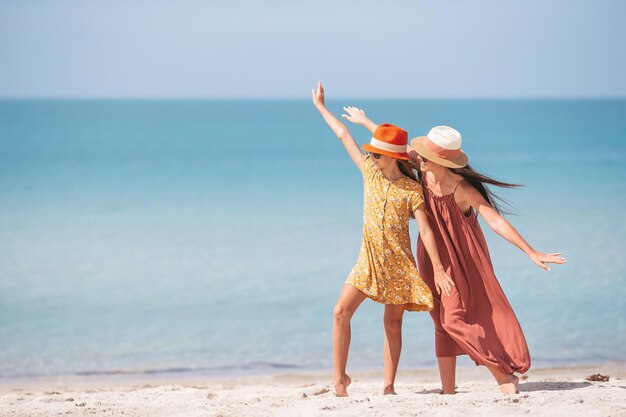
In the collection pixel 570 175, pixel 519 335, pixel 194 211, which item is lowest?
pixel 519 335

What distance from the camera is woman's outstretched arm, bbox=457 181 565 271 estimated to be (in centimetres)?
498

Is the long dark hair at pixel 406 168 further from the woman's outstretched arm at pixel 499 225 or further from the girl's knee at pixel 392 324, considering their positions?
the girl's knee at pixel 392 324

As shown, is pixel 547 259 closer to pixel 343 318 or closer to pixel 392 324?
pixel 392 324

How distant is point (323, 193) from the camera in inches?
855

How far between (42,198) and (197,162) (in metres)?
12.7

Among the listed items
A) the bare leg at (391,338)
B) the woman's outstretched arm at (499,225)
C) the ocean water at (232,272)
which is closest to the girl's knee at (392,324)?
the bare leg at (391,338)

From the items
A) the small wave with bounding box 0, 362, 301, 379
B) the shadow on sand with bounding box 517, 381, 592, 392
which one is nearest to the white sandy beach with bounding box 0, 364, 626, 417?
the shadow on sand with bounding box 517, 381, 592, 392

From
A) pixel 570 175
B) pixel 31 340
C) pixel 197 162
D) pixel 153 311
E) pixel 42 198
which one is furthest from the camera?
pixel 197 162

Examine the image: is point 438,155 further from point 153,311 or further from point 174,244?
point 174,244

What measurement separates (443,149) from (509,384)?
1369mm

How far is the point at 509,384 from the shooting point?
531 cm

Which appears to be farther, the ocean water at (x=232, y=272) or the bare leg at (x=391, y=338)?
the ocean water at (x=232, y=272)

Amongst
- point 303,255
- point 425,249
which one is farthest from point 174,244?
point 425,249

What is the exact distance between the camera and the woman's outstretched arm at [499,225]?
16.3 feet
